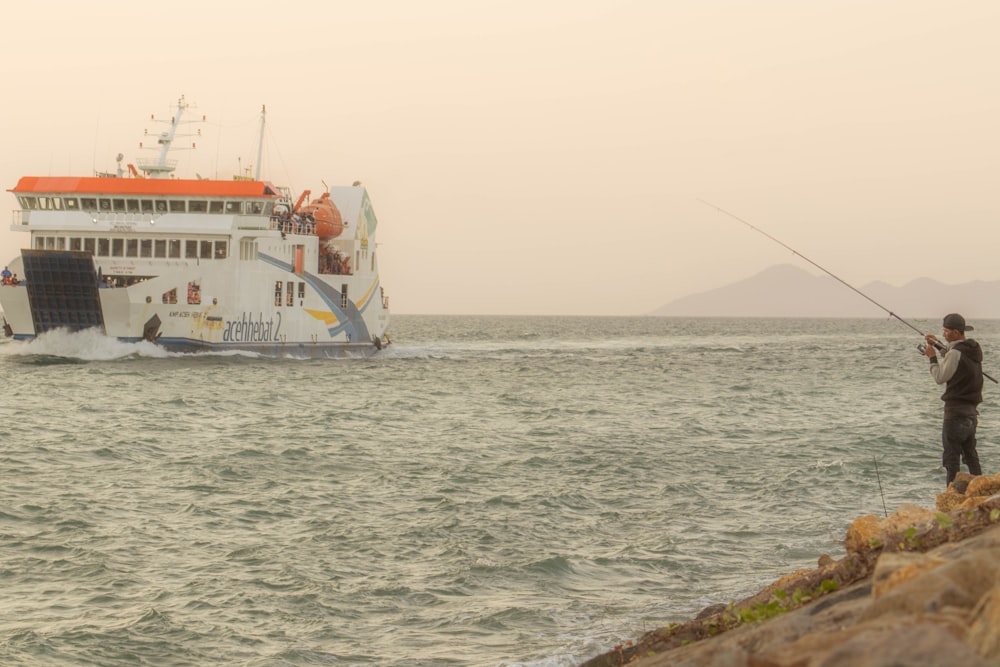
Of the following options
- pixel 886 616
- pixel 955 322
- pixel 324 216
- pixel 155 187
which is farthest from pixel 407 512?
pixel 324 216

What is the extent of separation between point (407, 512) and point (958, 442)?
7359 mm

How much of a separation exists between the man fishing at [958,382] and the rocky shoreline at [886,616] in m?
3.07

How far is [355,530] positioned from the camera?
1373 cm

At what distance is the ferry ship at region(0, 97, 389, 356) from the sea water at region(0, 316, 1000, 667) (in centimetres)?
817

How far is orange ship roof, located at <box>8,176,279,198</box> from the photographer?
44.7 meters

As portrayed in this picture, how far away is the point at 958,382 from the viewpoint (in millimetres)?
10484

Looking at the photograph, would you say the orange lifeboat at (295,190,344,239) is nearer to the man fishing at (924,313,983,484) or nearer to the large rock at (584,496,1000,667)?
the man fishing at (924,313,983,484)

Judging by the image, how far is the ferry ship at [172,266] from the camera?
41.1 meters

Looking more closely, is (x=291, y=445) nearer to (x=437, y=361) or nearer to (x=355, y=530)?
(x=355, y=530)

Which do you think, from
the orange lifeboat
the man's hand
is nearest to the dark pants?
the man's hand

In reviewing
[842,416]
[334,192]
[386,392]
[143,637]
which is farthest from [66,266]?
[143,637]

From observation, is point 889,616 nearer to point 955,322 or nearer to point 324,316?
point 955,322

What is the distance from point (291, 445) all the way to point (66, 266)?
21939mm

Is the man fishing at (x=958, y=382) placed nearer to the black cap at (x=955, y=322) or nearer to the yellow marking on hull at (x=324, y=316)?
the black cap at (x=955, y=322)
